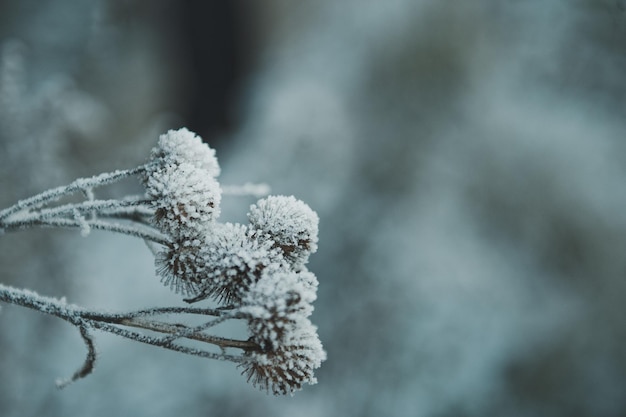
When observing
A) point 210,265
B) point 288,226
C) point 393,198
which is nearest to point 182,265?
point 210,265

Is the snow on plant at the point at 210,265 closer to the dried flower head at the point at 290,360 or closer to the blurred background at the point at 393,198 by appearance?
the dried flower head at the point at 290,360

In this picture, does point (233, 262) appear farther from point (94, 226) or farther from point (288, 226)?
Answer: point (94, 226)

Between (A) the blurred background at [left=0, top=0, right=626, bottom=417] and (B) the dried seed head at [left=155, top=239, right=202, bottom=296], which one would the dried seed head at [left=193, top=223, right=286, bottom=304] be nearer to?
(B) the dried seed head at [left=155, top=239, right=202, bottom=296]

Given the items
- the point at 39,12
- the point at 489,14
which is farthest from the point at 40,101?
the point at 489,14

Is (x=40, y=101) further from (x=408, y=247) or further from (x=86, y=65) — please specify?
(x=408, y=247)

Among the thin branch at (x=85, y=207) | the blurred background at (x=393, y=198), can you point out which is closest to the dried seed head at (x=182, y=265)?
the thin branch at (x=85, y=207)
